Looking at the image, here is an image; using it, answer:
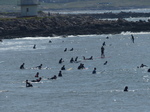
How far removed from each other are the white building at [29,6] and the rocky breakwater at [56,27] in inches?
133

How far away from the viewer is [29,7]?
5556 inches

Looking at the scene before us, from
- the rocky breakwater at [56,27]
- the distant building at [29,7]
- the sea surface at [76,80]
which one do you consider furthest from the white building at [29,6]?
the sea surface at [76,80]

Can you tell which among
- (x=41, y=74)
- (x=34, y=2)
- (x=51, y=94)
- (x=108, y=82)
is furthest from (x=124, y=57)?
(x=34, y=2)

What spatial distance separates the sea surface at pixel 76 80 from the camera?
48.9m

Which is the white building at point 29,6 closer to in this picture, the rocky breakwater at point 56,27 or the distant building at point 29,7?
the distant building at point 29,7

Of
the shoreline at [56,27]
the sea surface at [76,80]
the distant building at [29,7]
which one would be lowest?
the sea surface at [76,80]

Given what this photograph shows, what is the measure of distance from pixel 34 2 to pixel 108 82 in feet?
265

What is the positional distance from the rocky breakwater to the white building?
3375 millimetres

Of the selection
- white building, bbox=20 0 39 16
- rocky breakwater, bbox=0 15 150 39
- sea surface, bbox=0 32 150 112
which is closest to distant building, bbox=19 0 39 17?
white building, bbox=20 0 39 16

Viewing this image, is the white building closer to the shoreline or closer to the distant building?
the distant building

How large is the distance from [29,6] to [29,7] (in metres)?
1.01

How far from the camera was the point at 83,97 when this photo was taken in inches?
2051

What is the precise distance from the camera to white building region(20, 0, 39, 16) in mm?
139438

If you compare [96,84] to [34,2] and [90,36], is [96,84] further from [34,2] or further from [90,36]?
[34,2]
